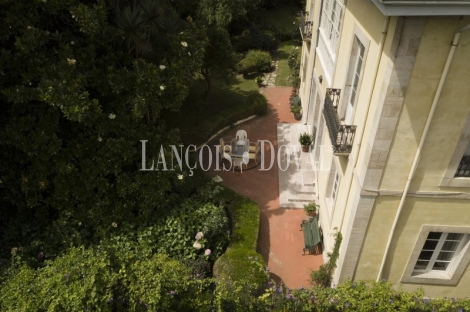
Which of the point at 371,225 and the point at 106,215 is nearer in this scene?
the point at 371,225

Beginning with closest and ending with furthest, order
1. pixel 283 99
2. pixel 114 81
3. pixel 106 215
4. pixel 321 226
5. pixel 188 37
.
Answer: pixel 114 81, pixel 106 215, pixel 188 37, pixel 321 226, pixel 283 99

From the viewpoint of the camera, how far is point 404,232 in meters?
9.38

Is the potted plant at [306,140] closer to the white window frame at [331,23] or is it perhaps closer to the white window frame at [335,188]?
the white window frame at [331,23]

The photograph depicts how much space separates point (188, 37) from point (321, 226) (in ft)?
27.2

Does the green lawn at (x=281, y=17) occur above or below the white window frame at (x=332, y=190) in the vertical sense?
above

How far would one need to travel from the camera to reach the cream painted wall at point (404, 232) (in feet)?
29.2

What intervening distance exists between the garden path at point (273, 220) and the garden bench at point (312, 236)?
0.92ft

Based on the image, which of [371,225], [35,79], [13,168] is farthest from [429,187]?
[13,168]

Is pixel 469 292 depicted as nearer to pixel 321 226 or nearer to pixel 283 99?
pixel 321 226

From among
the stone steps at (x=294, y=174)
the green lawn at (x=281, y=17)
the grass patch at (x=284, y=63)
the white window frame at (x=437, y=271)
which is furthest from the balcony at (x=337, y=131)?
the green lawn at (x=281, y=17)

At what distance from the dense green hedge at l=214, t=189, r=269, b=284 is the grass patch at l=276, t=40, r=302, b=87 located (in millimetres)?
14005

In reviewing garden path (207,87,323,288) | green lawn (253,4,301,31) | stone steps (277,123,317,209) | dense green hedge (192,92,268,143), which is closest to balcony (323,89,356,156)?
garden path (207,87,323,288)

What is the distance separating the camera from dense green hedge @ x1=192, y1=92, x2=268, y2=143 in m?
18.7

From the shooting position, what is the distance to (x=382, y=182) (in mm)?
8539
